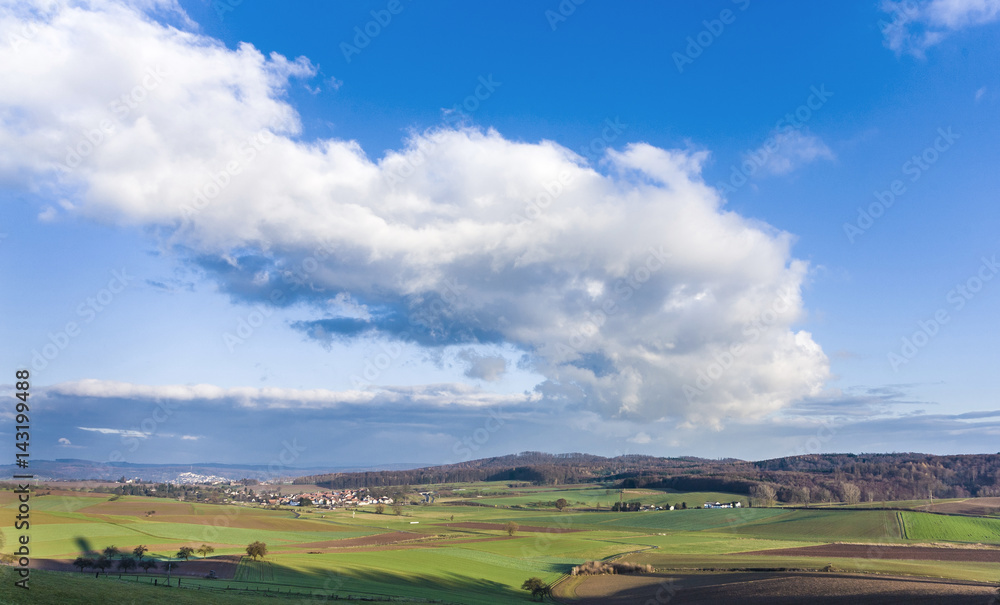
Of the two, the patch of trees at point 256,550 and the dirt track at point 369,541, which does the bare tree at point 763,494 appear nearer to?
the dirt track at point 369,541

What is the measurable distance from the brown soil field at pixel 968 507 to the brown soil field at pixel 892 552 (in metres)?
55.0

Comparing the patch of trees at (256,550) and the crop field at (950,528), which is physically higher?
the patch of trees at (256,550)

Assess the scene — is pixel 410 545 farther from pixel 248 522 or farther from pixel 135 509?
pixel 135 509

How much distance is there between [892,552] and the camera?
271ft

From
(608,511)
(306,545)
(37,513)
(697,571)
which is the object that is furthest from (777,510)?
(37,513)

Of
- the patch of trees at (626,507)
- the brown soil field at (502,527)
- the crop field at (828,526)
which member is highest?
the crop field at (828,526)

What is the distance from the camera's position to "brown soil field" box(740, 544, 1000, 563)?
250 feet

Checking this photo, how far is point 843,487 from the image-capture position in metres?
180

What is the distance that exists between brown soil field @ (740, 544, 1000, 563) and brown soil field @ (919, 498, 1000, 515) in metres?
55.0

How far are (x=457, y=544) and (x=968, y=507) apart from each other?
125664mm

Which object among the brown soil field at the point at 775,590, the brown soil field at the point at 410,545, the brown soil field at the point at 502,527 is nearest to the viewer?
the brown soil field at the point at 775,590

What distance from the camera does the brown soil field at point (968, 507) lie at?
420ft

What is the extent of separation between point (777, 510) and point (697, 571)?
91.8 meters

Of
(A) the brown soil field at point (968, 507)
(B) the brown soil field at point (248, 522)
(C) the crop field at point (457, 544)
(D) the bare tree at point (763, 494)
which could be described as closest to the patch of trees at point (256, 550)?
(C) the crop field at point (457, 544)
